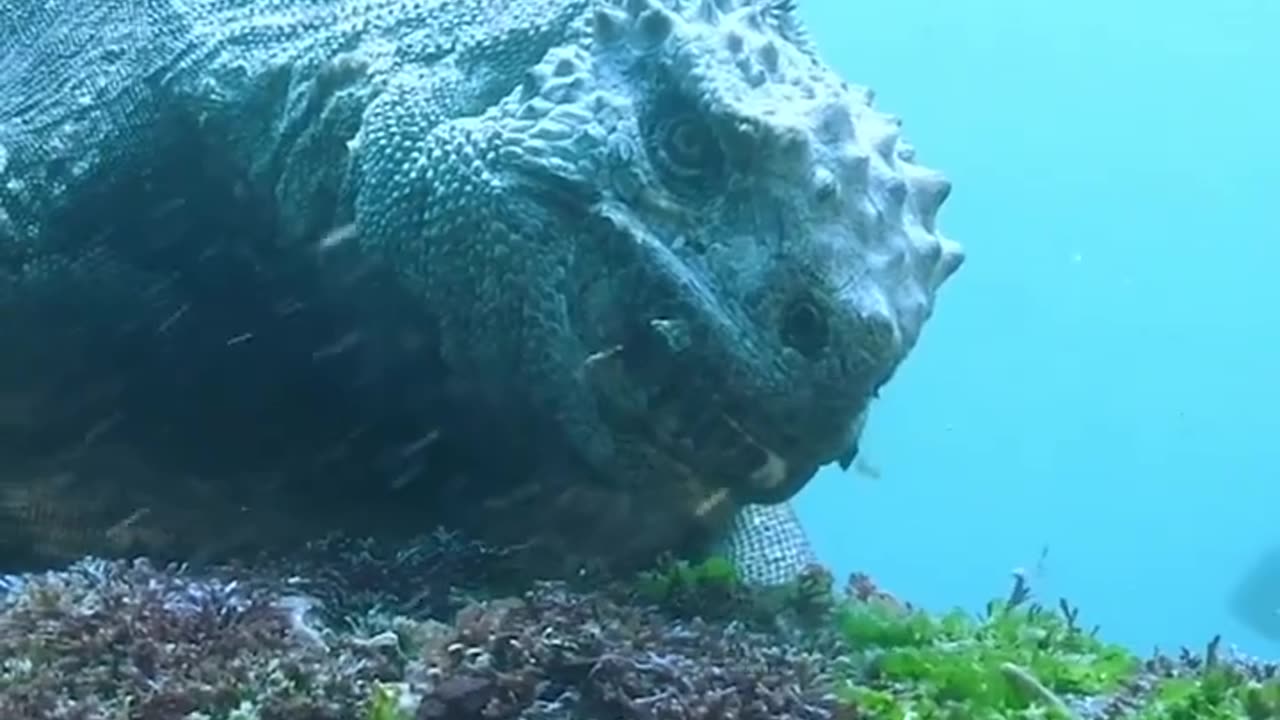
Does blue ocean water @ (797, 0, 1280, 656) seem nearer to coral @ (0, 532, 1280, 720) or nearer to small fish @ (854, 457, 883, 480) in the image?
small fish @ (854, 457, 883, 480)

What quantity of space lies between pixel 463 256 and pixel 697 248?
0.65m

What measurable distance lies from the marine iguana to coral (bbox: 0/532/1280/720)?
0.44m

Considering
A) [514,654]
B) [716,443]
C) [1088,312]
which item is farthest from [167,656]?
[1088,312]

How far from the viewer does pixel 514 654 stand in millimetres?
3746

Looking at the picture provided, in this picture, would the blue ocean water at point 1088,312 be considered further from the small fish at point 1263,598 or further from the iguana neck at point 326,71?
the iguana neck at point 326,71

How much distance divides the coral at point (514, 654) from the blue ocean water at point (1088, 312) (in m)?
46.9

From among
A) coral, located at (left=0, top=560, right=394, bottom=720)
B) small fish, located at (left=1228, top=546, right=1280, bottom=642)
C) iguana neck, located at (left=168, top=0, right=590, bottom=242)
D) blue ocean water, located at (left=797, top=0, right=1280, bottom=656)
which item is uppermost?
blue ocean water, located at (left=797, top=0, right=1280, bottom=656)

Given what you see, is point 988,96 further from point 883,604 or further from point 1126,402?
point 883,604

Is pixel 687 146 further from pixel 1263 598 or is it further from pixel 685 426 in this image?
pixel 1263 598

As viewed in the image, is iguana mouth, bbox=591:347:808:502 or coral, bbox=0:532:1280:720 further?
iguana mouth, bbox=591:347:808:502

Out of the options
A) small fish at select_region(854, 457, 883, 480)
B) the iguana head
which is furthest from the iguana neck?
small fish at select_region(854, 457, 883, 480)

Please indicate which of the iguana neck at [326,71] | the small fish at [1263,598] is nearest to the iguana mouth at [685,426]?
the iguana neck at [326,71]

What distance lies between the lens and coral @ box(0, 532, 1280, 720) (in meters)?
3.61

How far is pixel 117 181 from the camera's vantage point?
18.4ft
